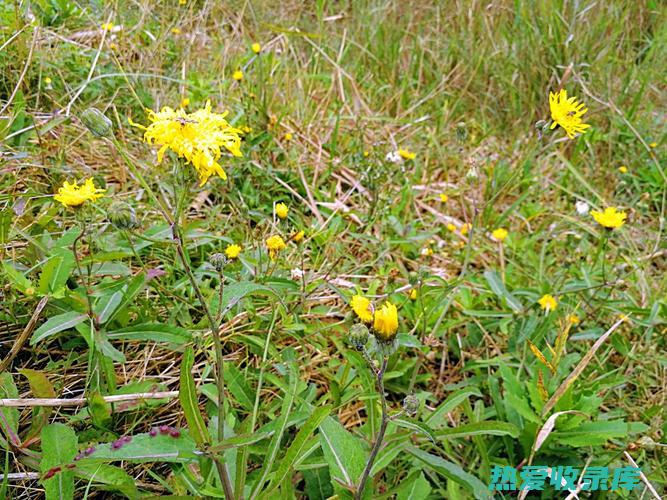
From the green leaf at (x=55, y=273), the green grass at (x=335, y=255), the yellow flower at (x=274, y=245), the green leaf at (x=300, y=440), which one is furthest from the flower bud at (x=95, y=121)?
the green leaf at (x=300, y=440)

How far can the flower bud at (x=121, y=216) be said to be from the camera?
3.81 feet

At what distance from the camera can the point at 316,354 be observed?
1663mm

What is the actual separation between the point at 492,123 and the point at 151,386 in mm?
2555

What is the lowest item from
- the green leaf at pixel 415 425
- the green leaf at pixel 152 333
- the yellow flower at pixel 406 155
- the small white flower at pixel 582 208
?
the small white flower at pixel 582 208

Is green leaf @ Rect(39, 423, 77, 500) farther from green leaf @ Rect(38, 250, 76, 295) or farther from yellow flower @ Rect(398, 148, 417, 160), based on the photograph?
yellow flower @ Rect(398, 148, 417, 160)

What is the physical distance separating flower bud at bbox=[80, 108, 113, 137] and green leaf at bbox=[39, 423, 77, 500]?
2.08ft

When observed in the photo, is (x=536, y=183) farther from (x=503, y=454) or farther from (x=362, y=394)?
(x=362, y=394)

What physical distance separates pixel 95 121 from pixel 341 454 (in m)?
0.84

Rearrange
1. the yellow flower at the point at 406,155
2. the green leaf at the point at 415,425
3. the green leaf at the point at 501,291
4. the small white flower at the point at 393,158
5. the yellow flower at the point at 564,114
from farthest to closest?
1. the yellow flower at the point at 406,155
2. the small white flower at the point at 393,158
3. the green leaf at the point at 501,291
4. the yellow flower at the point at 564,114
5. the green leaf at the point at 415,425

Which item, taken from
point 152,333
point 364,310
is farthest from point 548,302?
point 152,333

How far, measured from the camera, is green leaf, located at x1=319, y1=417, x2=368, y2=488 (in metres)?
1.08

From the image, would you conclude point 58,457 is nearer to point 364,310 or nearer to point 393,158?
point 364,310

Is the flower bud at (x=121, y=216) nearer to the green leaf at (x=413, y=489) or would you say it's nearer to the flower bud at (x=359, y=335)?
the flower bud at (x=359, y=335)

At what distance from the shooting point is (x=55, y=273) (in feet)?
4.45
